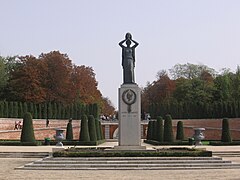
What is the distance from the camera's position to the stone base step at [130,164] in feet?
65.0

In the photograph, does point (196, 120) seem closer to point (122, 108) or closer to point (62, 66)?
point (62, 66)

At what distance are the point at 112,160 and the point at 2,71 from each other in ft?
174

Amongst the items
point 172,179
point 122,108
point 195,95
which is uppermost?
point 195,95

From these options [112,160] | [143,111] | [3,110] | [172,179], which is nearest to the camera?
[172,179]

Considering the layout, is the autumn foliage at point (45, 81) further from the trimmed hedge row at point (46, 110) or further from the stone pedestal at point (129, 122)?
the stone pedestal at point (129, 122)

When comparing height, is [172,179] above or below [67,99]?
below

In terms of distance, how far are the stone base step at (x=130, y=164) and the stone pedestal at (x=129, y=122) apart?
12.0 feet

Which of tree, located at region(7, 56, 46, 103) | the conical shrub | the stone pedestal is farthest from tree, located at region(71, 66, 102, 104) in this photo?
the stone pedestal

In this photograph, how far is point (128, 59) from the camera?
25.8 meters

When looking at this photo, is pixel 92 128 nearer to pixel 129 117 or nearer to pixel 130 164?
pixel 129 117

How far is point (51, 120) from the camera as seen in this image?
64188mm

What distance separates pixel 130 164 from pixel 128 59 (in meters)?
7.44

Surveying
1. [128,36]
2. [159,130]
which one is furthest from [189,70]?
[128,36]

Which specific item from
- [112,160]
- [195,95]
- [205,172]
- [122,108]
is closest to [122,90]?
[122,108]
